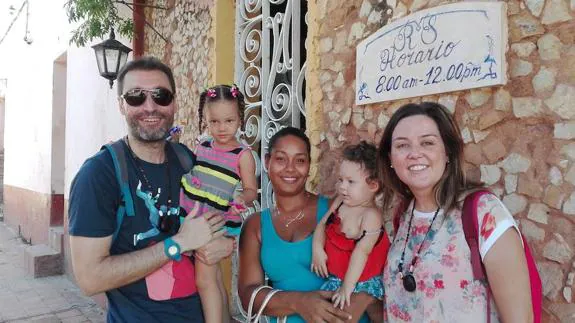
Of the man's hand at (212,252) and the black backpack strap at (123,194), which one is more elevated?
the black backpack strap at (123,194)

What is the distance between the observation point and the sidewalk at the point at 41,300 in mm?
6012

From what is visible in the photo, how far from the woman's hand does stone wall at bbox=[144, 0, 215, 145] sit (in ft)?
9.63

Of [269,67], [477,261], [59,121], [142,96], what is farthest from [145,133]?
[59,121]

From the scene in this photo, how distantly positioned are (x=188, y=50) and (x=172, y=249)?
364 cm

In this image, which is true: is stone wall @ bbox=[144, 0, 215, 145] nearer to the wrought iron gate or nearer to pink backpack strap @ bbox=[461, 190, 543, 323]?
the wrought iron gate

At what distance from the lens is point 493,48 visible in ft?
6.70

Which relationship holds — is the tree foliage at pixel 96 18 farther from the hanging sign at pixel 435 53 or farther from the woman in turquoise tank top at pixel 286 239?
the woman in turquoise tank top at pixel 286 239

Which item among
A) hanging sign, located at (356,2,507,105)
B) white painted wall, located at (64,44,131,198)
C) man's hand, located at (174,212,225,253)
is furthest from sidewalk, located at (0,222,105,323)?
hanging sign, located at (356,2,507,105)

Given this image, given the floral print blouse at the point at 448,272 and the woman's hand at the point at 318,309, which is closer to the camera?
the floral print blouse at the point at 448,272

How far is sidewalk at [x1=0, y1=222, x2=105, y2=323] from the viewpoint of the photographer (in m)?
6.01

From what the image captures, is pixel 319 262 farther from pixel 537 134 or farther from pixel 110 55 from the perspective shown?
pixel 110 55

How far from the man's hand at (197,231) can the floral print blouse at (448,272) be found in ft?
2.61

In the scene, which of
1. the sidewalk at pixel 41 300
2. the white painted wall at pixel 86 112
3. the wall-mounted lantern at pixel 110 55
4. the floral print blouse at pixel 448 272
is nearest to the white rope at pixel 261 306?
the floral print blouse at pixel 448 272

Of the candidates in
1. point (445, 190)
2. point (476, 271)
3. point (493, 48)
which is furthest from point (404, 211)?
point (493, 48)
